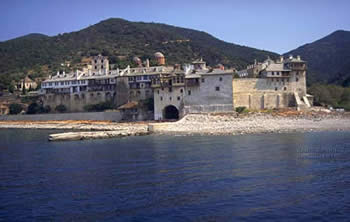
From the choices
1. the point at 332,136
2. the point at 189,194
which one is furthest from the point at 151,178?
the point at 332,136

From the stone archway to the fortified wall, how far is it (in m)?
7.69

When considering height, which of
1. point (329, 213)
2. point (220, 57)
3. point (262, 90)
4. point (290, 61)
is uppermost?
point (220, 57)

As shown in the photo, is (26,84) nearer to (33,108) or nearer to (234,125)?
(33,108)

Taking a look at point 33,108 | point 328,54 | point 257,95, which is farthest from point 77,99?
point 328,54

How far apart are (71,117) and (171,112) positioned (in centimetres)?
1594

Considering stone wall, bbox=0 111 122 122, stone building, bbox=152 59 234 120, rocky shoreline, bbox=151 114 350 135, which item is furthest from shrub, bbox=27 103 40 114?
rocky shoreline, bbox=151 114 350 135

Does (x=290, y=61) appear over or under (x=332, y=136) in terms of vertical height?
over

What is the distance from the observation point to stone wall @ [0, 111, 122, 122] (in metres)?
56.5

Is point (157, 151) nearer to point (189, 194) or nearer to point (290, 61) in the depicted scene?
point (189, 194)

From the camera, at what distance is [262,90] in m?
50.8

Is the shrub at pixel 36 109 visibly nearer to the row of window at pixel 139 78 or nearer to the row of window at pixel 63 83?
the row of window at pixel 63 83

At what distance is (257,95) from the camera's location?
167ft

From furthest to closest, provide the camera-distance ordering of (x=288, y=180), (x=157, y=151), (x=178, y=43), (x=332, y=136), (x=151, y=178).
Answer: (x=178, y=43)
(x=332, y=136)
(x=157, y=151)
(x=151, y=178)
(x=288, y=180)

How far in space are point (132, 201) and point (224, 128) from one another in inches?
1139
